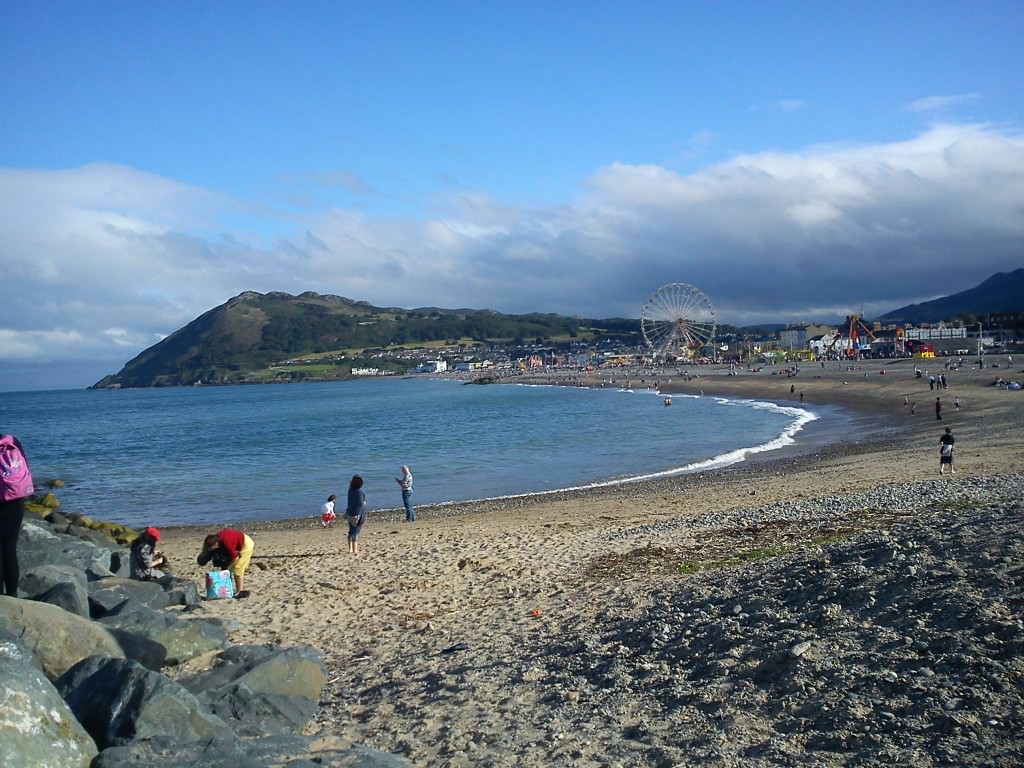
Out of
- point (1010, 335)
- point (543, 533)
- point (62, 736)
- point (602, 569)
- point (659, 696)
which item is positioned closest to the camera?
point (62, 736)

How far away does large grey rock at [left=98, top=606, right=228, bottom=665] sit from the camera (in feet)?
27.6

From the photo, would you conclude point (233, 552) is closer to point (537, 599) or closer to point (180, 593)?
point (180, 593)

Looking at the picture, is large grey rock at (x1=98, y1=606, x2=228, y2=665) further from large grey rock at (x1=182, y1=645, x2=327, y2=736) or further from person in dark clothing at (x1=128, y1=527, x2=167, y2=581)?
person in dark clothing at (x1=128, y1=527, x2=167, y2=581)

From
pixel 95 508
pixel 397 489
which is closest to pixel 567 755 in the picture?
pixel 397 489

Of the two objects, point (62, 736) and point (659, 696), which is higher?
point (62, 736)

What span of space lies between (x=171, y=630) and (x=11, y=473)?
84.7 inches

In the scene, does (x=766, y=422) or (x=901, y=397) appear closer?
(x=766, y=422)

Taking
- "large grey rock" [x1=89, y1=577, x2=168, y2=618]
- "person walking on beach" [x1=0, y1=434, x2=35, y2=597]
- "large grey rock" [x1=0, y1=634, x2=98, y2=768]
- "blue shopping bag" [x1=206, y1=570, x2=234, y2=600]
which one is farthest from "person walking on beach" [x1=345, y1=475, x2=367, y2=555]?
"large grey rock" [x1=0, y1=634, x2=98, y2=768]

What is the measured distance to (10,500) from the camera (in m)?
8.05

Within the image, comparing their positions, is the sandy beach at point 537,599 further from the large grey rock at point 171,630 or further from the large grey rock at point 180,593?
the large grey rock at point 171,630

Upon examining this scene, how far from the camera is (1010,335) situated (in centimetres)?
15888

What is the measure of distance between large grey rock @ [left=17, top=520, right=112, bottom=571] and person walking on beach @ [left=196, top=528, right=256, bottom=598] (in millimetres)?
1512

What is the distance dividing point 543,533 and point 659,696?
9.83 metres

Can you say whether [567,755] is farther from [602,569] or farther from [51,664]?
[602,569]
